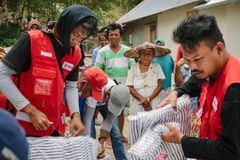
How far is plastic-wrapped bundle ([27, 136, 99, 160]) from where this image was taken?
2045mm

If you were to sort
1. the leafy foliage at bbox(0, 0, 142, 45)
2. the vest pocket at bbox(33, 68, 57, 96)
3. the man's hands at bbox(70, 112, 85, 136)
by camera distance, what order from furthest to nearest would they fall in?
the leafy foliage at bbox(0, 0, 142, 45)
the man's hands at bbox(70, 112, 85, 136)
the vest pocket at bbox(33, 68, 57, 96)

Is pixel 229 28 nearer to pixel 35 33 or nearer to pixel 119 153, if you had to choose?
pixel 119 153

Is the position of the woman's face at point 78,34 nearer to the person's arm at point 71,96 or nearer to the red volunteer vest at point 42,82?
the red volunteer vest at point 42,82

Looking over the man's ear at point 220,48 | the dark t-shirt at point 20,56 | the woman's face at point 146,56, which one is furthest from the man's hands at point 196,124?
the woman's face at point 146,56

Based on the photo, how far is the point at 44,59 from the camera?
2.28 m

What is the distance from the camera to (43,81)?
7.41 ft

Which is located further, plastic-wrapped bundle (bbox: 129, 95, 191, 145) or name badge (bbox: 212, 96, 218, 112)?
plastic-wrapped bundle (bbox: 129, 95, 191, 145)

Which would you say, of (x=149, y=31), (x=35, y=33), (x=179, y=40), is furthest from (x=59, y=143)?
A: (x=149, y=31)

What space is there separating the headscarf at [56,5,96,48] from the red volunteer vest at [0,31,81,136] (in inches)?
3.6

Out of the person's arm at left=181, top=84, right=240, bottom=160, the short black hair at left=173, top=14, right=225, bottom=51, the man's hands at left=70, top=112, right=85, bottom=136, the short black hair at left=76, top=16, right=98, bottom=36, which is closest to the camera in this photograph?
the person's arm at left=181, top=84, right=240, bottom=160

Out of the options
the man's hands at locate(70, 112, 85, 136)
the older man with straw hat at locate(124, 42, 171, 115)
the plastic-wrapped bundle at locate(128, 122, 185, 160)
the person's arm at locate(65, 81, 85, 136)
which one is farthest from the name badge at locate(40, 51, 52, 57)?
the older man with straw hat at locate(124, 42, 171, 115)

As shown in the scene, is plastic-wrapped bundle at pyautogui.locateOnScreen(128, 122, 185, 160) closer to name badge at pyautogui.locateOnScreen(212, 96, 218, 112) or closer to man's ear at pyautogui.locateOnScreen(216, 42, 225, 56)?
name badge at pyautogui.locateOnScreen(212, 96, 218, 112)

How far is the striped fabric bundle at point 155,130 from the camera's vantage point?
202 cm

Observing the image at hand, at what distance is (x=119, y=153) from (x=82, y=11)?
2.16m
